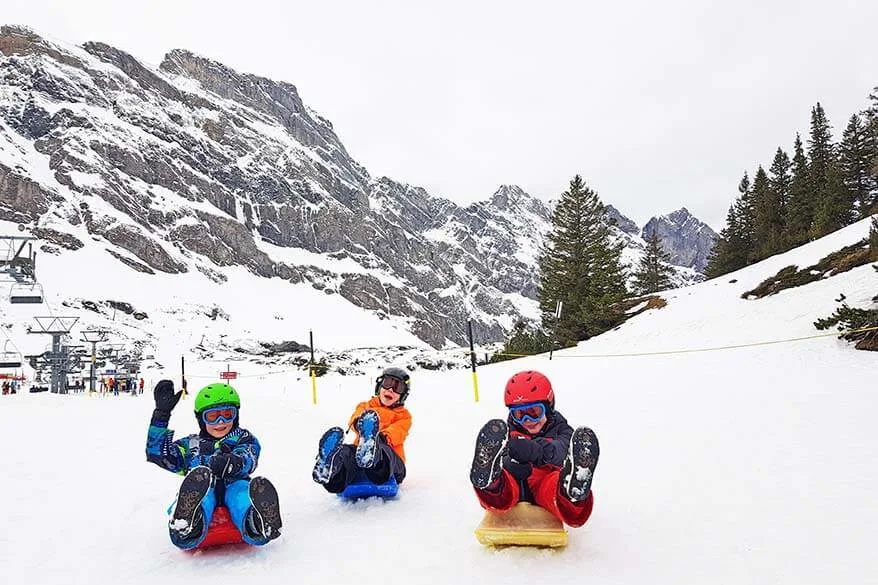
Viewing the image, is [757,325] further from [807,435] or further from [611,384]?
[807,435]

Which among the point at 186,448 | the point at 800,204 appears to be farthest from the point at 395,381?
the point at 800,204

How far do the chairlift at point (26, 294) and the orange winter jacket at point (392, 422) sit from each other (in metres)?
22.2

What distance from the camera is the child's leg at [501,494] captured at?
3.73 m

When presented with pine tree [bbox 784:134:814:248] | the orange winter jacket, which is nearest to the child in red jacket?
the orange winter jacket

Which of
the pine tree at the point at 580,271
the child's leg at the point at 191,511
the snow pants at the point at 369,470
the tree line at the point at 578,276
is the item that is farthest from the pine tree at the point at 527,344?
the child's leg at the point at 191,511

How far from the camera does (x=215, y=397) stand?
4.45m

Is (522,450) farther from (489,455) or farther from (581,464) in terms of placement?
(581,464)

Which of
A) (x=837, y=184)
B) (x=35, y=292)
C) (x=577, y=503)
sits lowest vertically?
(x=577, y=503)

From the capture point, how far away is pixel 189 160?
14150 centimetres

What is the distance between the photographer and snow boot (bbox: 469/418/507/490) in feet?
11.7

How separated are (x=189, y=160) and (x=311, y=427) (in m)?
149

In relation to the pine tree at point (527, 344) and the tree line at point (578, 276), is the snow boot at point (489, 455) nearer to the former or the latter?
the tree line at point (578, 276)

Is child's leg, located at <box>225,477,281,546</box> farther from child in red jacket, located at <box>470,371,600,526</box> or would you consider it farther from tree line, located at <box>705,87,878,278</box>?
tree line, located at <box>705,87,878,278</box>

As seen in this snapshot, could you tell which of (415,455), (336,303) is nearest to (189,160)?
(336,303)
